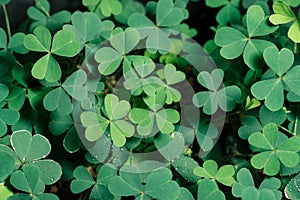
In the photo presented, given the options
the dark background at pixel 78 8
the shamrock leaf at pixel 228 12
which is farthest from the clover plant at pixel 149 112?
the dark background at pixel 78 8

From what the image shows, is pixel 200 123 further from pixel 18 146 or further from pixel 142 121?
pixel 18 146

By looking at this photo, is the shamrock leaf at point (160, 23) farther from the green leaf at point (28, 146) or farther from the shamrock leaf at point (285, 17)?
the green leaf at point (28, 146)

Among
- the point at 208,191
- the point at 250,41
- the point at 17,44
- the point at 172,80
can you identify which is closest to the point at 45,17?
the point at 17,44

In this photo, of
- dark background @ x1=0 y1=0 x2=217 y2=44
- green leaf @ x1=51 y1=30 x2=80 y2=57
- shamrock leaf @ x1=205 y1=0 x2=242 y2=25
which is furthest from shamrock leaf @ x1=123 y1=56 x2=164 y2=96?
dark background @ x1=0 y1=0 x2=217 y2=44

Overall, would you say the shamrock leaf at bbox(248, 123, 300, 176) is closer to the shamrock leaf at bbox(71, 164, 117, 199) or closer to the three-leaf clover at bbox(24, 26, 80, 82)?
the shamrock leaf at bbox(71, 164, 117, 199)

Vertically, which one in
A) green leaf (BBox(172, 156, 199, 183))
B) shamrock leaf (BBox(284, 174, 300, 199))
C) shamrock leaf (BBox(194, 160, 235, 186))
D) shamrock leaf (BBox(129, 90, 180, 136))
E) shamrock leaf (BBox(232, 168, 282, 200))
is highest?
shamrock leaf (BBox(129, 90, 180, 136))

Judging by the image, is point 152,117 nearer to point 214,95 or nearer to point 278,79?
point 214,95

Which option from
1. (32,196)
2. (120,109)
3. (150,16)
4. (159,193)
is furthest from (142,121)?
(150,16)
